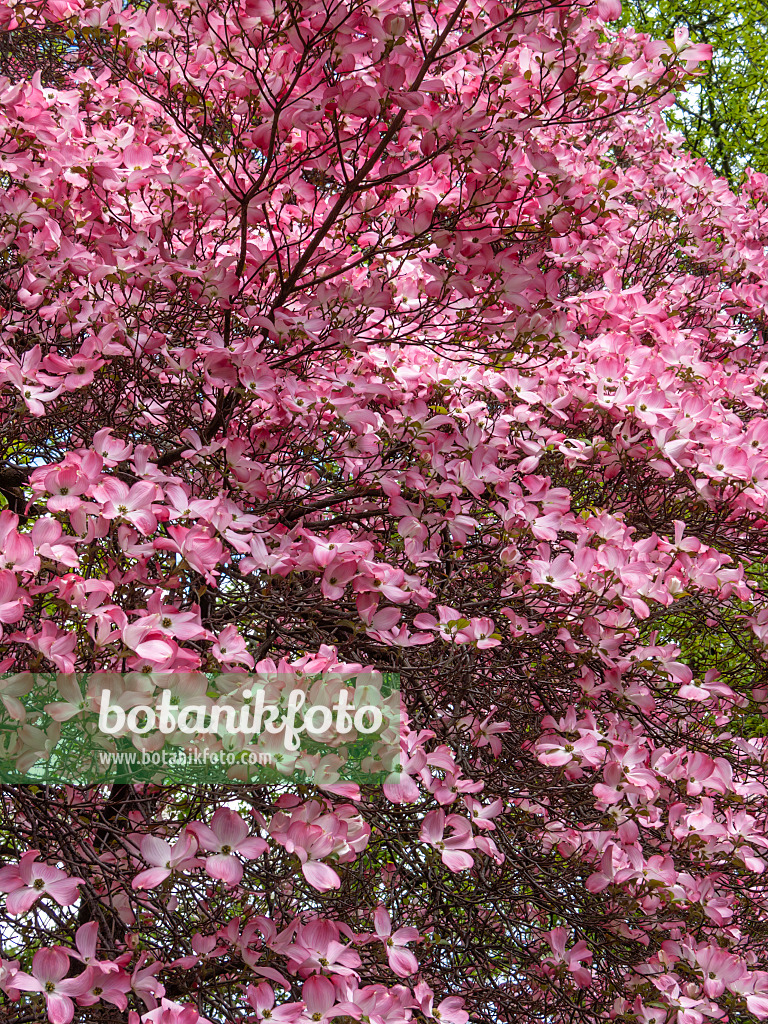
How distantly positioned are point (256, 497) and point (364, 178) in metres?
1.01

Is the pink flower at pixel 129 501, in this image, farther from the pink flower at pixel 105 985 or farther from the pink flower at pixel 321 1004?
the pink flower at pixel 321 1004

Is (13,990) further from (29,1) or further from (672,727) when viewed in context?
(29,1)

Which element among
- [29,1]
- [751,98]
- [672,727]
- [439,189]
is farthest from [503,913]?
[751,98]

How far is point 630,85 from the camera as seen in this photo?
10.1ft

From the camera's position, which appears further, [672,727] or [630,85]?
[672,727]

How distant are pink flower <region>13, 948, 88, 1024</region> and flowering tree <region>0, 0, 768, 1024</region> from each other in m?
0.01

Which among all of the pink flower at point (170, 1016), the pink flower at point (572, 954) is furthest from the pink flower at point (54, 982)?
the pink flower at point (572, 954)

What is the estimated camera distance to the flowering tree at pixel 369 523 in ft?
7.25

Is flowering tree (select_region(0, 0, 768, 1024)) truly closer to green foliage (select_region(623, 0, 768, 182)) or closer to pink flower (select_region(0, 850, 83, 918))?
pink flower (select_region(0, 850, 83, 918))

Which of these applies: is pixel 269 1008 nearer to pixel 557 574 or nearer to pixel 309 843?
pixel 309 843

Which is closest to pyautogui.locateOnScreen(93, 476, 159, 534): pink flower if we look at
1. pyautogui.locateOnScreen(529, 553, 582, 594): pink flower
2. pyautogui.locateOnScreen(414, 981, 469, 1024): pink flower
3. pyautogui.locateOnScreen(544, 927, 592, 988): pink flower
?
pyautogui.locateOnScreen(529, 553, 582, 594): pink flower

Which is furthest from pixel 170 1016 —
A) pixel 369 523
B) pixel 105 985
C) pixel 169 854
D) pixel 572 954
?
pixel 369 523

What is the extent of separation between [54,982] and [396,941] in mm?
861

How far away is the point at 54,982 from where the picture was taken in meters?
2.01
